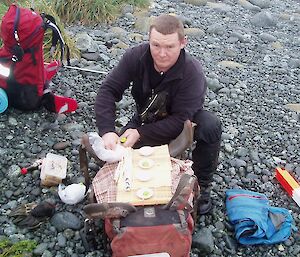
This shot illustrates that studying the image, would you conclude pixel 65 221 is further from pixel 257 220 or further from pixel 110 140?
pixel 257 220

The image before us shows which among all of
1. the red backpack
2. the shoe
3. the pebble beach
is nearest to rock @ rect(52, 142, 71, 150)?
the pebble beach

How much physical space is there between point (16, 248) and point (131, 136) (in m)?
1.20

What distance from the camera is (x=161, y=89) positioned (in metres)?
4.05

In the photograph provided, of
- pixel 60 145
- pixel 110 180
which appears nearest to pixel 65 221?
pixel 110 180

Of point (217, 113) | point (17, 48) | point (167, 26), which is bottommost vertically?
point (217, 113)

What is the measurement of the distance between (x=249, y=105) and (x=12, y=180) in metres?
3.15

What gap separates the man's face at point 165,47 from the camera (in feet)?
12.5

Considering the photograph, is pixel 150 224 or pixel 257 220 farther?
pixel 257 220

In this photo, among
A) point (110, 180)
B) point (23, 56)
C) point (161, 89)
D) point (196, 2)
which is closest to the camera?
point (110, 180)

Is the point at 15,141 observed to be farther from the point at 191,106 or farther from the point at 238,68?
the point at 238,68

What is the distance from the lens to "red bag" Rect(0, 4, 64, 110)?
5.03 metres

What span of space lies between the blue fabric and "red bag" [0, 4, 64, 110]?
2.31 meters

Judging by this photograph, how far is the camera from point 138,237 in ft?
10.7

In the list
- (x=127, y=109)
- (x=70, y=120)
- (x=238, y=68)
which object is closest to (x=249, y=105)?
(x=238, y=68)
